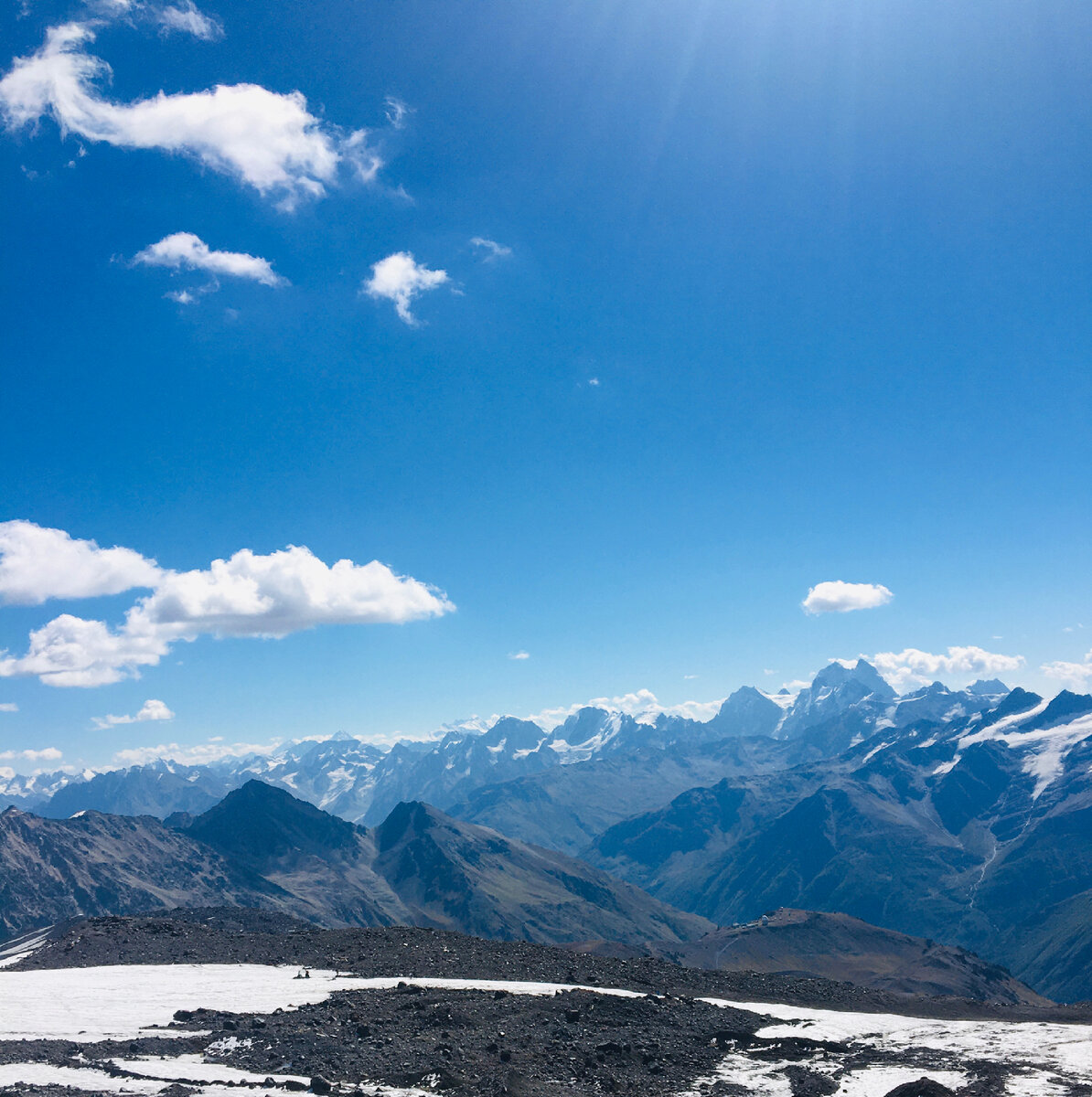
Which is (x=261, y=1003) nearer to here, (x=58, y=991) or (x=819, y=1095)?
(x=58, y=991)

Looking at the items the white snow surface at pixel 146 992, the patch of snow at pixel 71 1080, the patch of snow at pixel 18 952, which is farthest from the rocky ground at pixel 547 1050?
the patch of snow at pixel 18 952

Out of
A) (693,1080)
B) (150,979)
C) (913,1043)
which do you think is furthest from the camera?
(150,979)

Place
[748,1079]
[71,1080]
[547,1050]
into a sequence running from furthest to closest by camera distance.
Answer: [547,1050]
[748,1079]
[71,1080]

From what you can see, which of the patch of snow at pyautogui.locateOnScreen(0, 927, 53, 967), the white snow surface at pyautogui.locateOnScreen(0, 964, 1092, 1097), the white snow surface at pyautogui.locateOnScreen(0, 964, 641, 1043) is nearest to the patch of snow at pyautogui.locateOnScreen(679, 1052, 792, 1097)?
the white snow surface at pyautogui.locateOnScreen(0, 964, 1092, 1097)

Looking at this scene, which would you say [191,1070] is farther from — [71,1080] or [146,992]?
[146,992]

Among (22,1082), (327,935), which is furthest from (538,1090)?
(327,935)

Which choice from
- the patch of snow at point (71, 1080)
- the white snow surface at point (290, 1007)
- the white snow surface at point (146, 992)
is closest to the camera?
the patch of snow at point (71, 1080)

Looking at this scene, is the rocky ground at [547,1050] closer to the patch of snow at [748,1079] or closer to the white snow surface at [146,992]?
the patch of snow at [748,1079]

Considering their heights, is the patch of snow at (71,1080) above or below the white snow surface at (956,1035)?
above

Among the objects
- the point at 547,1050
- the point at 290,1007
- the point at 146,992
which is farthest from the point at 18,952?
the point at 547,1050
